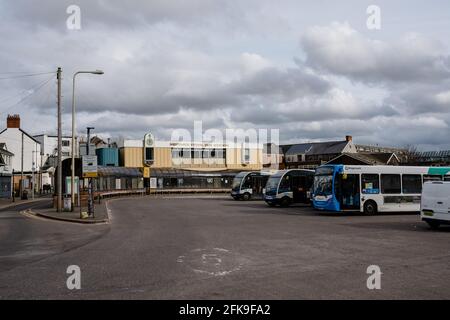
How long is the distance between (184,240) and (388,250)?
614cm

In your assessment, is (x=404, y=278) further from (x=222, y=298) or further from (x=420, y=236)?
(x=420, y=236)

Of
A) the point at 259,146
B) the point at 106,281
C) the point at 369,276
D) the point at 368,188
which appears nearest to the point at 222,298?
the point at 106,281

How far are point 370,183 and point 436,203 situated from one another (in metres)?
9.04

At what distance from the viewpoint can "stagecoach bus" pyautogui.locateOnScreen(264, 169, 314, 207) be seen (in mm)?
37938

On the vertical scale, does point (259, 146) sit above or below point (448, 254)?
above

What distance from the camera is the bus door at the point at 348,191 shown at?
93.4ft

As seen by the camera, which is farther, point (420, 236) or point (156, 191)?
point (156, 191)

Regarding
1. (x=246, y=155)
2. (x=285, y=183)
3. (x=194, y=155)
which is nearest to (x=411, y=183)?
(x=285, y=183)

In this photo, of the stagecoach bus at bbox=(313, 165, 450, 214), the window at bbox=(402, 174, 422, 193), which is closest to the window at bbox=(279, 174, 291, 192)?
the stagecoach bus at bbox=(313, 165, 450, 214)

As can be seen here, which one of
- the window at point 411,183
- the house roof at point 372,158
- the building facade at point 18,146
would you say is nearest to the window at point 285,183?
the window at point 411,183

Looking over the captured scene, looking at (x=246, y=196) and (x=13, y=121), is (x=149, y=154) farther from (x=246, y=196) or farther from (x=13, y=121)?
(x=246, y=196)

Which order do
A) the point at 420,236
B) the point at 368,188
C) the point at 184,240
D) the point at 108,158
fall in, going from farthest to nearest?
the point at 108,158 → the point at 368,188 → the point at 420,236 → the point at 184,240

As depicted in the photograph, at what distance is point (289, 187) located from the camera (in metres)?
38.2
